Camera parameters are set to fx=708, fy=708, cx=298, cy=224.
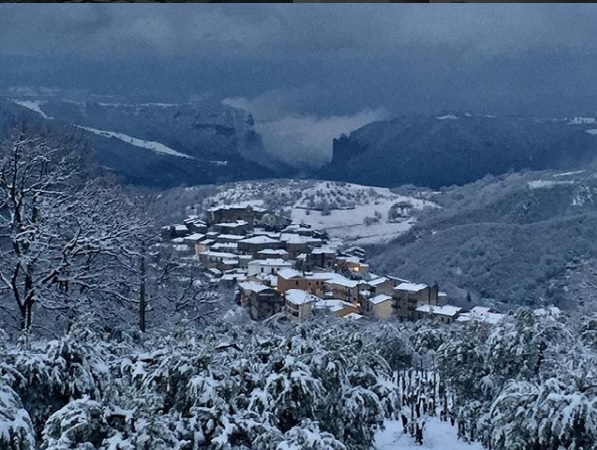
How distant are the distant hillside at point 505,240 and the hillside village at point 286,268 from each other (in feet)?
3.82

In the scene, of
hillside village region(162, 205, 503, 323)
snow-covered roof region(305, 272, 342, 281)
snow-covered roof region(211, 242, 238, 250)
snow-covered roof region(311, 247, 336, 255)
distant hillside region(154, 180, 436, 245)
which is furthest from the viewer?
snow-covered roof region(311, 247, 336, 255)

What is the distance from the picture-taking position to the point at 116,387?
6.03 feet

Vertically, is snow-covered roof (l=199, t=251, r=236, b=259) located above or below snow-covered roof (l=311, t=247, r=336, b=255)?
above

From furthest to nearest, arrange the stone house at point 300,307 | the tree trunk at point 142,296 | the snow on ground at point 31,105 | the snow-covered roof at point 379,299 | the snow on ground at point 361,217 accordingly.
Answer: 1. the snow on ground at point 361,217
2. the snow-covered roof at point 379,299
3. the snow on ground at point 31,105
4. the tree trunk at point 142,296
5. the stone house at point 300,307

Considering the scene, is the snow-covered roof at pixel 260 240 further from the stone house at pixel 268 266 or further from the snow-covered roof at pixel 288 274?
the snow-covered roof at pixel 288 274

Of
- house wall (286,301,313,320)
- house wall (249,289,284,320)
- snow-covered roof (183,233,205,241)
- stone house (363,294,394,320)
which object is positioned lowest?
stone house (363,294,394,320)

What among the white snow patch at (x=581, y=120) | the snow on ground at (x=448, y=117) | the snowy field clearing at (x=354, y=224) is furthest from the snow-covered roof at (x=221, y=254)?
the white snow patch at (x=581, y=120)

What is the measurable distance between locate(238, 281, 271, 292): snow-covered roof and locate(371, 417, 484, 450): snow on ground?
318 centimetres

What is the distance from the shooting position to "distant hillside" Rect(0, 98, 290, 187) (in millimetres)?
8086

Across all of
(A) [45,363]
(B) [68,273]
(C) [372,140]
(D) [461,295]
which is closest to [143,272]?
(B) [68,273]

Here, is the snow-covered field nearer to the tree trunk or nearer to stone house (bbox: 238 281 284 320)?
stone house (bbox: 238 281 284 320)

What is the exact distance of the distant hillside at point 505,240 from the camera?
13.9 metres

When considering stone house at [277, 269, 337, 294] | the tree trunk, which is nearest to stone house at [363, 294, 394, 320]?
stone house at [277, 269, 337, 294]

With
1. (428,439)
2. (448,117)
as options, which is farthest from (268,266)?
(428,439)
